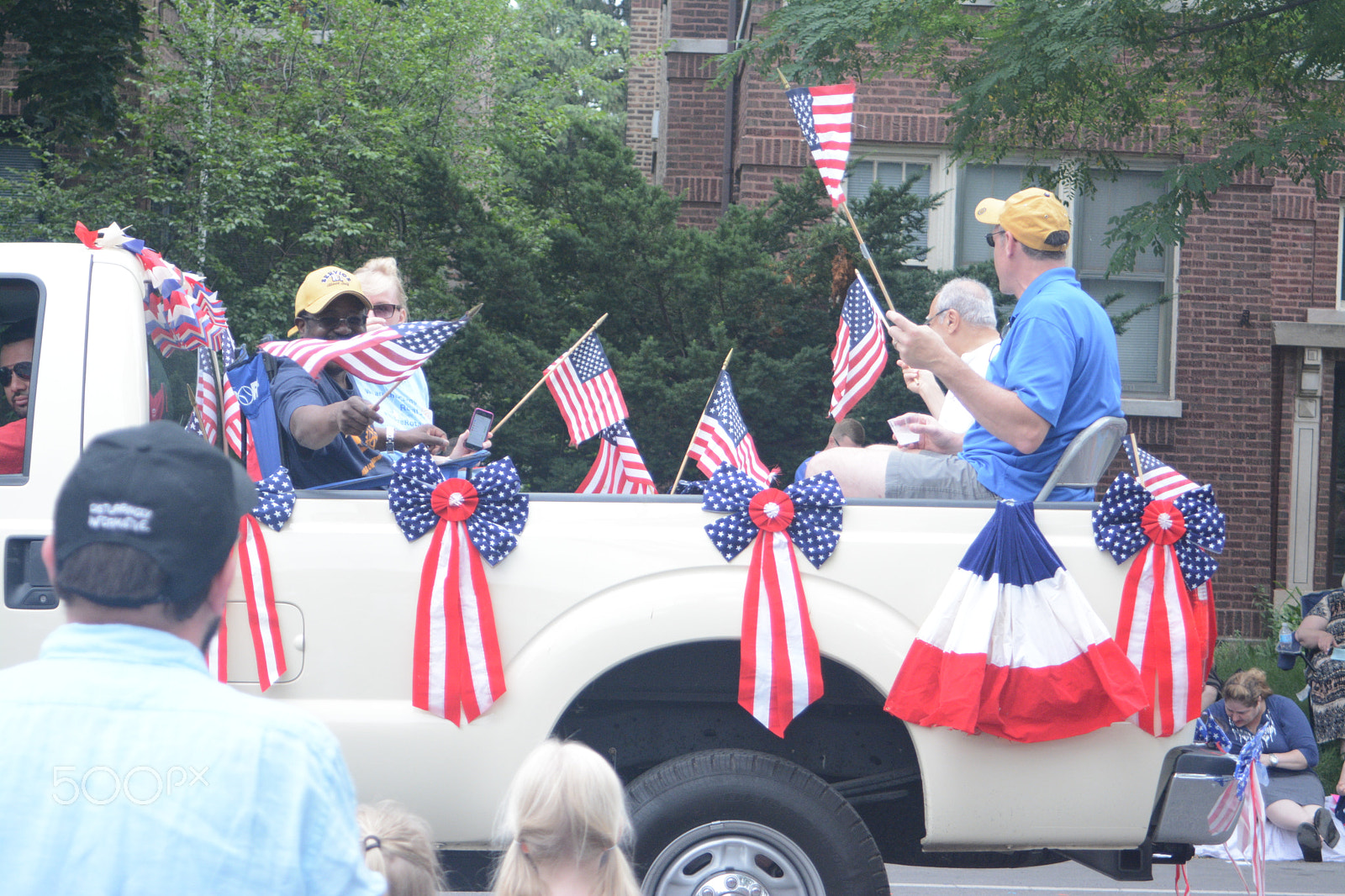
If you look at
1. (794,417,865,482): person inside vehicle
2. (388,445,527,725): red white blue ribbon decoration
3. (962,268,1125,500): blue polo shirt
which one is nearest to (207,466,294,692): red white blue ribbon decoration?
(388,445,527,725): red white blue ribbon decoration

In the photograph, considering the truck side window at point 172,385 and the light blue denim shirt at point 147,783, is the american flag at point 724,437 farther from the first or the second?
the light blue denim shirt at point 147,783

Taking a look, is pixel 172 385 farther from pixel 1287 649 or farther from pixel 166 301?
pixel 1287 649

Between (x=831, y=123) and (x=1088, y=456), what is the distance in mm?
1596

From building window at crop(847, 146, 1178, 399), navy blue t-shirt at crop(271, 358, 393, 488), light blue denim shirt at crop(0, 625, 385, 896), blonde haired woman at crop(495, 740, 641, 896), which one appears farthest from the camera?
building window at crop(847, 146, 1178, 399)

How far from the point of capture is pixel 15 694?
133 cm

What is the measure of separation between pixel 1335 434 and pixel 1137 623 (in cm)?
1066

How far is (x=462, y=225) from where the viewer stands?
9523 mm

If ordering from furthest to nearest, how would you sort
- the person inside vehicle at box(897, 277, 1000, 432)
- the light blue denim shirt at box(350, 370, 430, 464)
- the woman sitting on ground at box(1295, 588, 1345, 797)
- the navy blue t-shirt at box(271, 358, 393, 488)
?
1. the woman sitting on ground at box(1295, 588, 1345, 797)
2. the light blue denim shirt at box(350, 370, 430, 464)
3. the person inside vehicle at box(897, 277, 1000, 432)
4. the navy blue t-shirt at box(271, 358, 393, 488)

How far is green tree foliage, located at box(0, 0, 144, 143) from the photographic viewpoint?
9.32 metres

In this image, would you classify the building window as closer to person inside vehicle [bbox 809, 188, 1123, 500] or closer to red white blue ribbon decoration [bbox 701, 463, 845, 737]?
person inside vehicle [bbox 809, 188, 1123, 500]

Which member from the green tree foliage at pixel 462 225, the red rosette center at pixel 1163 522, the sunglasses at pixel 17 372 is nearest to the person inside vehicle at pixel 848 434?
the green tree foliage at pixel 462 225

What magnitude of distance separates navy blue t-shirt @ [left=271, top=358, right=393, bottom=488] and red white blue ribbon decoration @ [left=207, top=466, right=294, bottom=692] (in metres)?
0.67

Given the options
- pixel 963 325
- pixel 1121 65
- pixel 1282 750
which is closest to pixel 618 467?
pixel 963 325

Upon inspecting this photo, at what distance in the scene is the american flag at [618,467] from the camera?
6176mm
